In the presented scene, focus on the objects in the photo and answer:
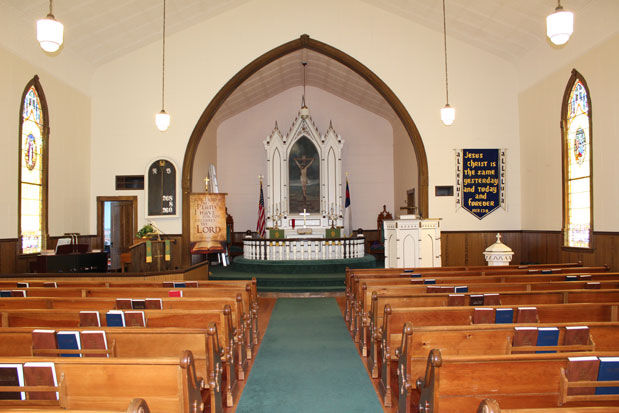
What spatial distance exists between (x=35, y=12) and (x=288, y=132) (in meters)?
8.33

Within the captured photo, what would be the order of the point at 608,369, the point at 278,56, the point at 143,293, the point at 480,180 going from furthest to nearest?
the point at 278,56, the point at 480,180, the point at 143,293, the point at 608,369

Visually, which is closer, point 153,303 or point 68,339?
point 68,339

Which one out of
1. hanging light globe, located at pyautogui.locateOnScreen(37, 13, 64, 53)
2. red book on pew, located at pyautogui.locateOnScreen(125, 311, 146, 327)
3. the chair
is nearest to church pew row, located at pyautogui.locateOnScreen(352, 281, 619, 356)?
red book on pew, located at pyautogui.locateOnScreen(125, 311, 146, 327)

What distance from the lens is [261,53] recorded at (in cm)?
1045

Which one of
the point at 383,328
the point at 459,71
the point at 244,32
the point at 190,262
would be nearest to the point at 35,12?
the point at 244,32

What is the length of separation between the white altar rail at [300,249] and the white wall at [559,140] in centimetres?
402

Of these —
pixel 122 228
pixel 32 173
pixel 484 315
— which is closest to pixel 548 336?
pixel 484 315

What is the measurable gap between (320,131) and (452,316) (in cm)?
1256

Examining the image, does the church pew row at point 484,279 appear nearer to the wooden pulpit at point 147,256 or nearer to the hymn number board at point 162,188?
the wooden pulpit at point 147,256

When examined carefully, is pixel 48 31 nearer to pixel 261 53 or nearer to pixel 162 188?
pixel 162 188

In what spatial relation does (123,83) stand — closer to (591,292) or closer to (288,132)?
(288,132)

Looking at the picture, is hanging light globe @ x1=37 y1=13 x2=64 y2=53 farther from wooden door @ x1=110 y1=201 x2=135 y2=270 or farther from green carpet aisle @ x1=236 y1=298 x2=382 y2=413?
wooden door @ x1=110 y1=201 x2=135 y2=270

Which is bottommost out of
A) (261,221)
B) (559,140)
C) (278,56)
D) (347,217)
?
(261,221)

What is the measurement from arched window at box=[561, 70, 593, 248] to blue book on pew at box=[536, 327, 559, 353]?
229 inches
